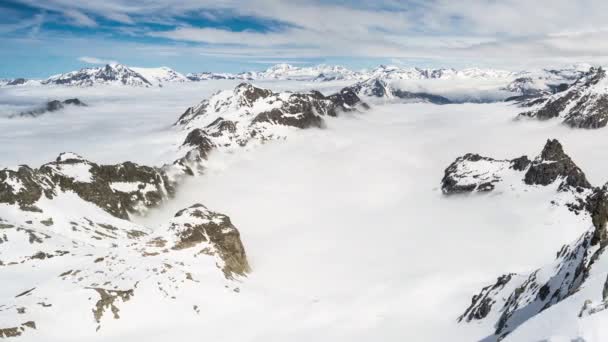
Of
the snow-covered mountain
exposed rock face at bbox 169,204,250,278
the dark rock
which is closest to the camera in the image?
the dark rock

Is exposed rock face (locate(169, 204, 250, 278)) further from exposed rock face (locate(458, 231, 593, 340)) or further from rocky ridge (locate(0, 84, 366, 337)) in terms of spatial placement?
exposed rock face (locate(458, 231, 593, 340))

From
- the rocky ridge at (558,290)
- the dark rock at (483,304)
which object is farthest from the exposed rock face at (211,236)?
the rocky ridge at (558,290)

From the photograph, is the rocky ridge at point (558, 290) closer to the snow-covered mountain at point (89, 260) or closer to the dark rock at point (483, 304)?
the dark rock at point (483, 304)

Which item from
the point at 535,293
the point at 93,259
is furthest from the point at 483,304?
the point at 93,259

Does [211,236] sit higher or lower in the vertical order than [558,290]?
lower

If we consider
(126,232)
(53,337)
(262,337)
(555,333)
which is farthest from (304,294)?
(555,333)

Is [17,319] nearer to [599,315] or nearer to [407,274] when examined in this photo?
[599,315]

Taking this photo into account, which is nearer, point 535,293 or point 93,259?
point 535,293

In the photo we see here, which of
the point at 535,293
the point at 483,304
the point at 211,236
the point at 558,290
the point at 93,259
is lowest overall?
the point at 211,236

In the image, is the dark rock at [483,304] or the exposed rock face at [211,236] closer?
the dark rock at [483,304]

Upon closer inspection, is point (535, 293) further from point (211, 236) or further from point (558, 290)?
point (211, 236)

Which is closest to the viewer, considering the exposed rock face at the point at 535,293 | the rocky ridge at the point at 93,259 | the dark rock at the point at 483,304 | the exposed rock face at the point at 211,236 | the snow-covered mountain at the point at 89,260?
the exposed rock face at the point at 535,293

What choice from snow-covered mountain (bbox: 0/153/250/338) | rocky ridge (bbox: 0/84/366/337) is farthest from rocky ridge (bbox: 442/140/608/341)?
rocky ridge (bbox: 0/84/366/337)
